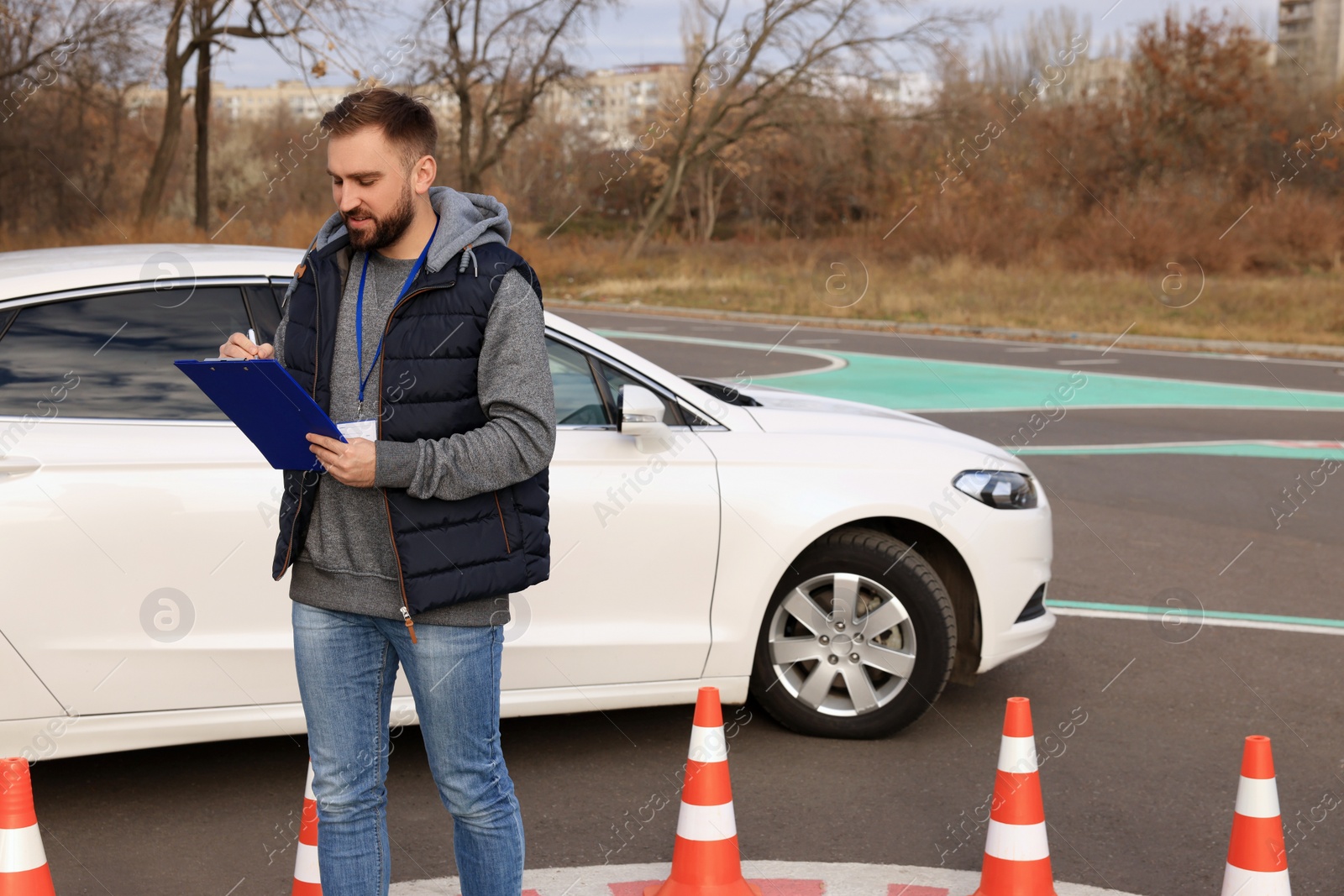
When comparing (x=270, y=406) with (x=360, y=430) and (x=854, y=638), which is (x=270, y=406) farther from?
(x=854, y=638)

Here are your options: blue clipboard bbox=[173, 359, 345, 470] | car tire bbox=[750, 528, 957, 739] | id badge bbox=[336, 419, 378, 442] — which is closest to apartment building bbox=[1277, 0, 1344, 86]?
car tire bbox=[750, 528, 957, 739]

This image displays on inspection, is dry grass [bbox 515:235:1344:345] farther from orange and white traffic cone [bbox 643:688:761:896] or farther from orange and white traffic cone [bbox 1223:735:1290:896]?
orange and white traffic cone [bbox 643:688:761:896]

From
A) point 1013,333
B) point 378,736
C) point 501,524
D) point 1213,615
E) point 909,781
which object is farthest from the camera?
point 1013,333

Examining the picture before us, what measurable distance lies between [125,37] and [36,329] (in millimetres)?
20421

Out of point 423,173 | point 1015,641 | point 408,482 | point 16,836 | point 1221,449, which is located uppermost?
point 423,173

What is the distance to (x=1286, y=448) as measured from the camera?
1136 cm

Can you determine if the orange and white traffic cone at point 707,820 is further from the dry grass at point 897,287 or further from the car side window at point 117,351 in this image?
the dry grass at point 897,287

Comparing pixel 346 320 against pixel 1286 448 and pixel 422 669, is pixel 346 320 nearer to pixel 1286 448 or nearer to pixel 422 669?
pixel 422 669

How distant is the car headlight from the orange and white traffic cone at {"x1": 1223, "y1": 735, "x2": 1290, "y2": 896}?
5.88 ft

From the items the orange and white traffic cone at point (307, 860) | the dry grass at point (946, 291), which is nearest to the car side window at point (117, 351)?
the orange and white traffic cone at point (307, 860)

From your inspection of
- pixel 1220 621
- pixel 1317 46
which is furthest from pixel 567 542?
pixel 1317 46

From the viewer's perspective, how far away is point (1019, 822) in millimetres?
3371

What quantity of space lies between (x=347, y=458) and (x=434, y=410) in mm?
211

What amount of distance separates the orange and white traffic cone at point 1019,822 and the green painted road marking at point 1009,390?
9.92 m
